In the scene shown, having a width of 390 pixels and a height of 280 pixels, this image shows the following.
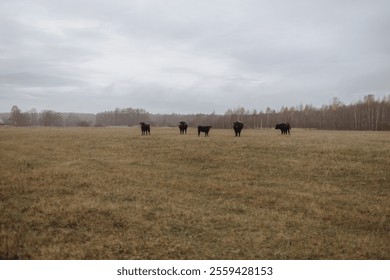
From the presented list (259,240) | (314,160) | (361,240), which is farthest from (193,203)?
(314,160)

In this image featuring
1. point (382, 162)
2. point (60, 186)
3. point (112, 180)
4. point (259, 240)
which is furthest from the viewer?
point (382, 162)

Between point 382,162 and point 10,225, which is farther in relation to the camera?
point 382,162

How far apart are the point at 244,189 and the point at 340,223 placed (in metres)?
5.45

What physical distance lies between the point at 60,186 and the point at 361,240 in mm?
13954

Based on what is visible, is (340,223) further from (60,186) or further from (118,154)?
(118,154)

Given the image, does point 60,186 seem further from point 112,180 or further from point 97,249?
point 97,249

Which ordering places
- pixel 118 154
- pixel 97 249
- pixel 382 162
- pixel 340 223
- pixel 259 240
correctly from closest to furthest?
1. pixel 97 249
2. pixel 259 240
3. pixel 340 223
4. pixel 382 162
5. pixel 118 154

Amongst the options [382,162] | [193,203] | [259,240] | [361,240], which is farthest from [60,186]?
[382,162]

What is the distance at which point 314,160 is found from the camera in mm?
22469

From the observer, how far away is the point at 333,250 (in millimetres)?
9297

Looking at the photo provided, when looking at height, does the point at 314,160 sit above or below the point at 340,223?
above

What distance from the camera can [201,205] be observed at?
45.3 feet

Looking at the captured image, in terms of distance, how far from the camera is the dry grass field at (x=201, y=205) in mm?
9297

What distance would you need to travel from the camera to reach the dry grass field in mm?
9297
